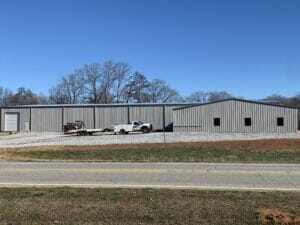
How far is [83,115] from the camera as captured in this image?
65.4 m

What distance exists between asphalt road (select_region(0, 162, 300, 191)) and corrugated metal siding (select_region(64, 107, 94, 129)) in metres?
50.2

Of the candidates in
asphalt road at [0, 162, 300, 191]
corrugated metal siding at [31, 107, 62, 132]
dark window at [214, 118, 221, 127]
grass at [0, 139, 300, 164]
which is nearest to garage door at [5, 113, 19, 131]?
corrugated metal siding at [31, 107, 62, 132]

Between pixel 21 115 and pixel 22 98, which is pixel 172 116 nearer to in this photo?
pixel 21 115

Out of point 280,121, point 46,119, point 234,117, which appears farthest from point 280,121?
point 46,119

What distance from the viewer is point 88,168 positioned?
14.7m

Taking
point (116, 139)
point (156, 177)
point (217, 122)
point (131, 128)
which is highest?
point (217, 122)

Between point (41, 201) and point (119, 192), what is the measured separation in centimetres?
173

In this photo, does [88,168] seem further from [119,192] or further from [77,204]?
[77,204]

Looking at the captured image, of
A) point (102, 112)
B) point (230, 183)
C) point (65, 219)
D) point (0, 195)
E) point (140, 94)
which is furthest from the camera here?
point (140, 94)

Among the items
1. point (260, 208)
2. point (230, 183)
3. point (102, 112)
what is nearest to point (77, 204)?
point (260, 208)

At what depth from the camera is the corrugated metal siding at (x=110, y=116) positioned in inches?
2534

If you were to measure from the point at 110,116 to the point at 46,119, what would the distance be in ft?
33.6

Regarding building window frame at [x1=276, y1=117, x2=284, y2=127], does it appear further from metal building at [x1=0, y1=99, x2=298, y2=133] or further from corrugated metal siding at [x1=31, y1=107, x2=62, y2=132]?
corrugated metal siding at [x1=31, y1=107, x2=62, y2=132]

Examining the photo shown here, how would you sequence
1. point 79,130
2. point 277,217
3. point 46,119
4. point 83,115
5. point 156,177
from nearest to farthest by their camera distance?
1. point 277,217
2. point 156,177
3. point 79,130
4. point 83,115
5. point 46,119
